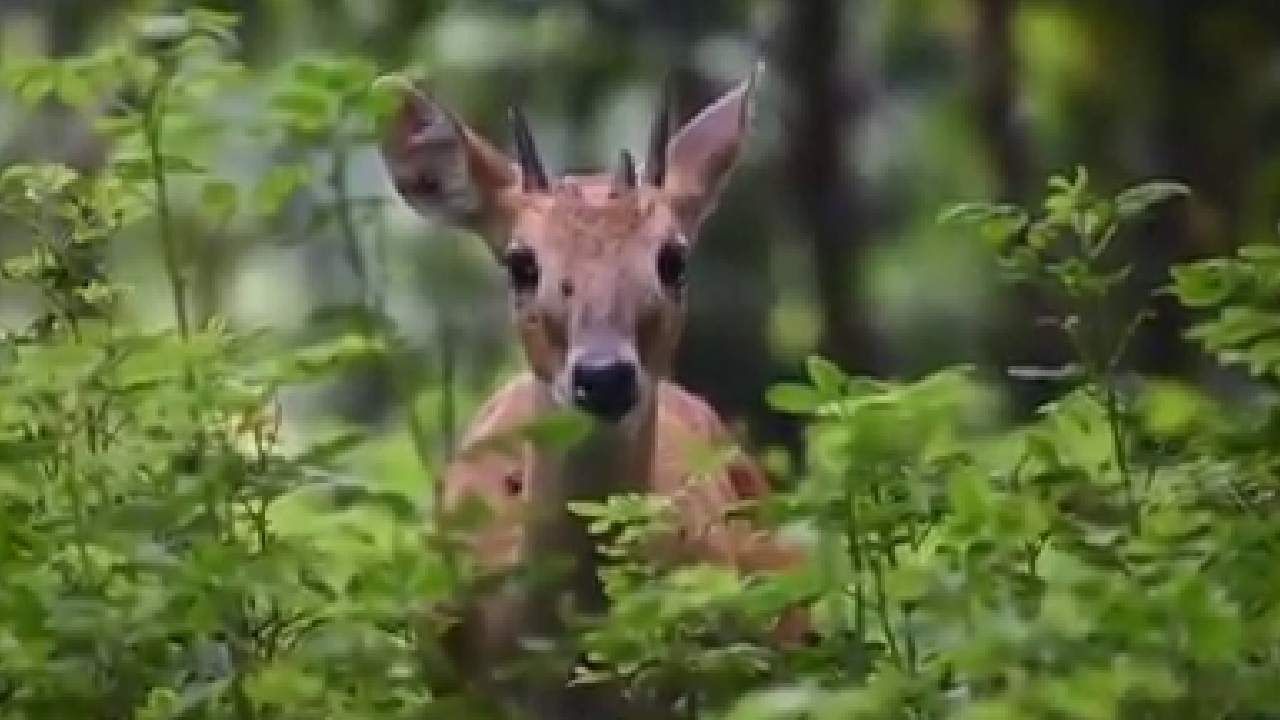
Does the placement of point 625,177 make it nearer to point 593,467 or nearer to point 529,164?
point 529,164

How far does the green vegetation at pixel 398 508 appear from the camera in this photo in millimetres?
2441

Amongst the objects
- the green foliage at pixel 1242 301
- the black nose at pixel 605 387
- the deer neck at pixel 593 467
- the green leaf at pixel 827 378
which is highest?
the green foliage at pixel 1242 301

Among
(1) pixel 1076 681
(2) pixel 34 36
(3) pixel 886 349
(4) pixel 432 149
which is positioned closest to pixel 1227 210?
(3) pixel 886 349

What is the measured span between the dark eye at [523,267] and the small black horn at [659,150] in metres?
0.25

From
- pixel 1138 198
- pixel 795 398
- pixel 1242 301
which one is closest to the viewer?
pixel 795 398

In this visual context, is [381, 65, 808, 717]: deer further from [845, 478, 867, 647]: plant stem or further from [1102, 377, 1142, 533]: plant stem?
[845, 478, 867, 647]: plant stem

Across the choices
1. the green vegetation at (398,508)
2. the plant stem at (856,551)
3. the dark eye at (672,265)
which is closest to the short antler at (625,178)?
the dark eye at (672,265)

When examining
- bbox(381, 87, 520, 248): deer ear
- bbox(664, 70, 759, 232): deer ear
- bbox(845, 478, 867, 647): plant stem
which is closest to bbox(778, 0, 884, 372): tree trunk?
bbox(664, 70, 759, 232): deer ear

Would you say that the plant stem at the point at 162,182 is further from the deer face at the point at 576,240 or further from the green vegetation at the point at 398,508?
the deer face at the point at 576,240

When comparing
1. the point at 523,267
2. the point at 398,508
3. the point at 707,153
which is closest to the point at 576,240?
the point at 523,267

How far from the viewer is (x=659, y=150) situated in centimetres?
448

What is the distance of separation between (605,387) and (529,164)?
1.56ft

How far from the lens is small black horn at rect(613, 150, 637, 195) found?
4364 mm

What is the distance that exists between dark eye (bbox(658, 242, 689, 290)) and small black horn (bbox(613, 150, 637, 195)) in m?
0.10
